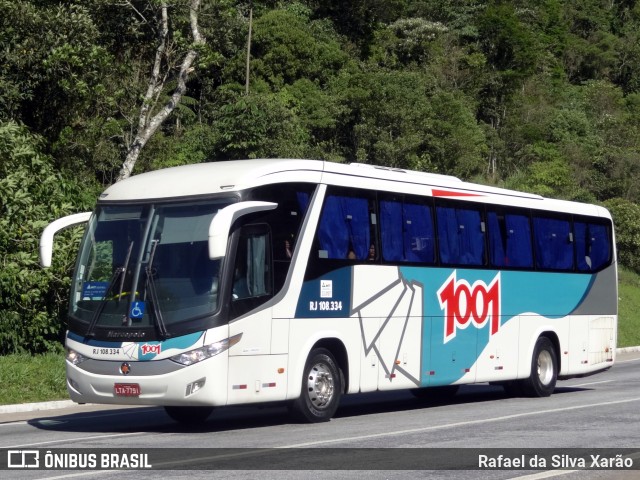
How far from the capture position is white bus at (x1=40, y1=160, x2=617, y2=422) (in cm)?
1330

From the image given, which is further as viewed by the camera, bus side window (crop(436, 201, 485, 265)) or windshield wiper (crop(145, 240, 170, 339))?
bus side window (crop(436, 201, 485, 265))

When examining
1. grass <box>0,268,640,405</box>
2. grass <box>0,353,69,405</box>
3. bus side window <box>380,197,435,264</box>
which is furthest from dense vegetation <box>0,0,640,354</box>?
bus side window <box>380,197,435,264</box>

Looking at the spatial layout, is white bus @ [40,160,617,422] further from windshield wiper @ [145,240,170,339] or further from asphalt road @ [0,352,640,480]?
asphalt road @ [0,352,640,480]

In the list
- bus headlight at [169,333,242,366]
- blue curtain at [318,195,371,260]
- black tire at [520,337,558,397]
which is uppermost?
blue curtain at [318,195,371,260]

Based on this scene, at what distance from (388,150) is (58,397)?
31.0 m

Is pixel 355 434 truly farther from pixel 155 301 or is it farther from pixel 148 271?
pixel 148 271

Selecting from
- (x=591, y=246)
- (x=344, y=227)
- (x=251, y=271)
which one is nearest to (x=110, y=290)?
(x=251, y=271)

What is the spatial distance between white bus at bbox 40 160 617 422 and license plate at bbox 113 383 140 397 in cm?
1

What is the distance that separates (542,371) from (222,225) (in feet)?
29.7

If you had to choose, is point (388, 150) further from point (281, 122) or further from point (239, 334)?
point (239, 334)

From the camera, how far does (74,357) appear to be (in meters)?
13.8

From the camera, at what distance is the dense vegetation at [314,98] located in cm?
2298

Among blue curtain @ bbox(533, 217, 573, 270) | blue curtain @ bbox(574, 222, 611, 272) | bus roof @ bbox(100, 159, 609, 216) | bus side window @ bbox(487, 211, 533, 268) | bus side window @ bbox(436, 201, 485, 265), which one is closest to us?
bus roof @ bbox(100, 159, 609, 216)

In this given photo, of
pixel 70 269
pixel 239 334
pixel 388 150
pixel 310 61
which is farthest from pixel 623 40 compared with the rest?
pixel 239 334
